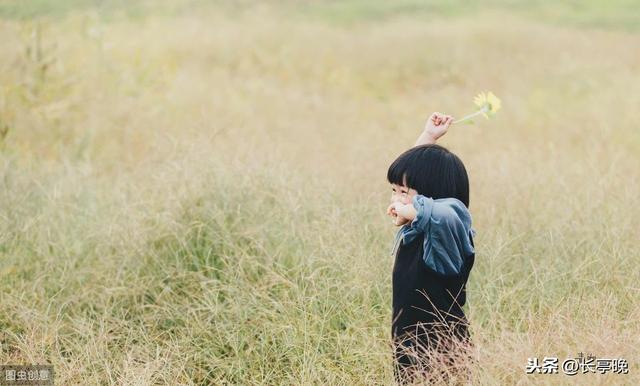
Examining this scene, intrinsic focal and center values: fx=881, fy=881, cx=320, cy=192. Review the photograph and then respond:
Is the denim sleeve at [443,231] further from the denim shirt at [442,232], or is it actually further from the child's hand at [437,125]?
the child's hand at [437,125]

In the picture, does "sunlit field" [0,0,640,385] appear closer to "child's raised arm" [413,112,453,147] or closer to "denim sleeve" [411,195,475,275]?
"denim sleeve" [411,195,475,275]

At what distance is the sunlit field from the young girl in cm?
17

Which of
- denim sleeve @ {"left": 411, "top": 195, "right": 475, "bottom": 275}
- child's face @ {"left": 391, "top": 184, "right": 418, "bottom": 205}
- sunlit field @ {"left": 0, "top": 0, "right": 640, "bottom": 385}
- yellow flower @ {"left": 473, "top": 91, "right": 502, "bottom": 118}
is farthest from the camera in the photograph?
sunlit field @ {"left": 0, "top": 0, "right": 640, "bottom": 385}

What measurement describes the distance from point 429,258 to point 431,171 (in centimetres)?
28

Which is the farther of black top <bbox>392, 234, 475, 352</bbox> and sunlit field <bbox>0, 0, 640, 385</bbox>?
sunlit field <bbox>0, 0, 640, 385</bbox>

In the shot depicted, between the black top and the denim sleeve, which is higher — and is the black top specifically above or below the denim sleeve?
below

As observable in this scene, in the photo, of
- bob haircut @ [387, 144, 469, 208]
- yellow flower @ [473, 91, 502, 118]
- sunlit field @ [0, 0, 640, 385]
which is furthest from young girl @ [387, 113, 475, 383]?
yellow flower @ [473, 91, 502, 118]

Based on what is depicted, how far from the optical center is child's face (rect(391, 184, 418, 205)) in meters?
2.88

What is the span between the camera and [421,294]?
2910 mm

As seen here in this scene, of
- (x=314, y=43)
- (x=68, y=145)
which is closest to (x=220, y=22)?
(x=314, y=43)

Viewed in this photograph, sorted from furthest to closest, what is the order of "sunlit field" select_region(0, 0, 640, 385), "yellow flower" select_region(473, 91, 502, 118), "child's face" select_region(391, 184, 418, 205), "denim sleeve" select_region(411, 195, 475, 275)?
"sunlit field" select_region(0, 0, 640, 385)
"yellow flower" select_region(473, 91, 502, 118)
"child's face" select_region(391, 184, 418, 205)
"denim sleeve" select_region(411, 195, 475, 275)

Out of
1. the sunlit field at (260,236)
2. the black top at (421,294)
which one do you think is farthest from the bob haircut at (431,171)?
the sunlit field at (260,236)

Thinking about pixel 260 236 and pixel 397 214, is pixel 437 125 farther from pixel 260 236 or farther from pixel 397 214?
pixel 260 236

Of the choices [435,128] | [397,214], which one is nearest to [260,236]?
[435,128]
